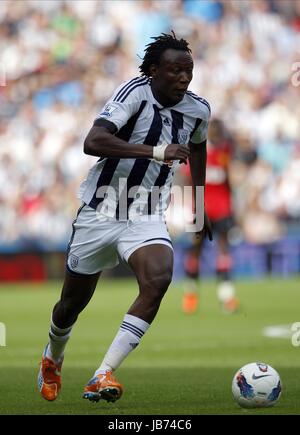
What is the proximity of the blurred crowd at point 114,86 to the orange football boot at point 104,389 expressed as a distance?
1484cm

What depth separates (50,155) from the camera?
899 inches

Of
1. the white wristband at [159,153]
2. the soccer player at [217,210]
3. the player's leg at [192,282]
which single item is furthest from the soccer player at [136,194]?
the soccer player at [217,210]

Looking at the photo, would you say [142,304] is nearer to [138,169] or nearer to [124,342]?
[124,342]

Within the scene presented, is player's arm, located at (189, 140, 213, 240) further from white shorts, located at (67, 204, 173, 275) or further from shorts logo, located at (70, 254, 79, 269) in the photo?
shorts logo, located at (70, 254, 79, 269)

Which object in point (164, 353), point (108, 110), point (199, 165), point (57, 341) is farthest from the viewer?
point (164, 353)

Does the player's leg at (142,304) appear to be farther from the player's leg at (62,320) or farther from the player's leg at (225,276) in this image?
the player's leg at (225,276)

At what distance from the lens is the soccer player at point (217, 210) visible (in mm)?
15375

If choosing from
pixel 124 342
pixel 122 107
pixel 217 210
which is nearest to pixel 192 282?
pixel 217 210

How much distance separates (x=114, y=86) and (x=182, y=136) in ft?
55.1

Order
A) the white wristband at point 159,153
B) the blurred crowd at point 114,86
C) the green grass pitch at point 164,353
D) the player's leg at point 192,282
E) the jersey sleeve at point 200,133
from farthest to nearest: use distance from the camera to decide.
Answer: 1. the blurred crowd at point 114,86
2. the player's leg at point 192,282
3. the jersey sleeve at point 200,133
4. the green grass pitch at point 164,353
5. the white wristband at point 159,153

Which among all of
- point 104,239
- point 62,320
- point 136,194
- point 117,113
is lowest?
point 62,320

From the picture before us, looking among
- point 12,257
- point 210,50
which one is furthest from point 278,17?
point 12,257

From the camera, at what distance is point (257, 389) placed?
6.48m

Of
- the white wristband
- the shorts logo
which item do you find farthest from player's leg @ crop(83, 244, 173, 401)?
the white wristband
